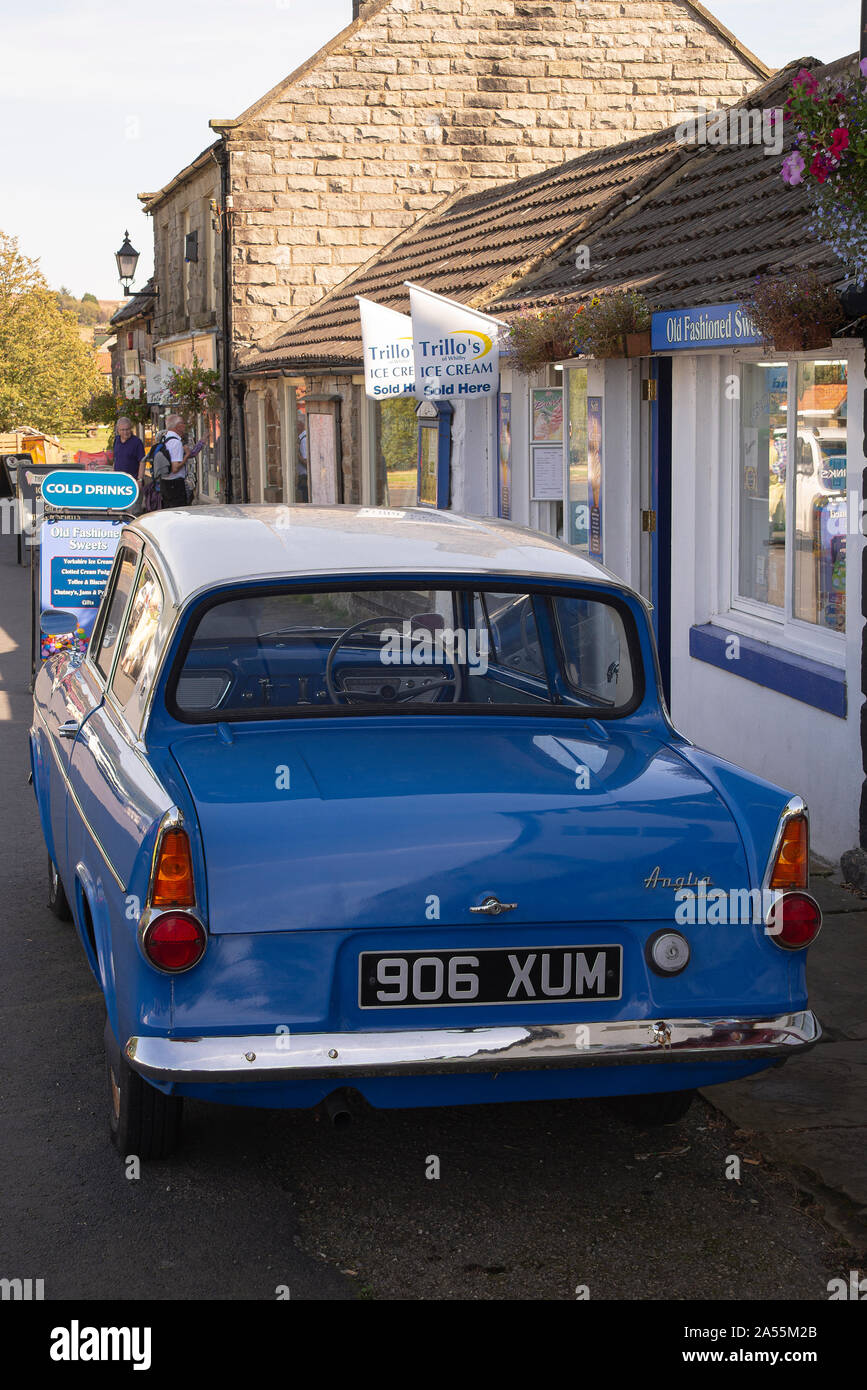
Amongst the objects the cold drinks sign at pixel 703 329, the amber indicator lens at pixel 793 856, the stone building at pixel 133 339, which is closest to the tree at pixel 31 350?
the stone building at pixel 133 339

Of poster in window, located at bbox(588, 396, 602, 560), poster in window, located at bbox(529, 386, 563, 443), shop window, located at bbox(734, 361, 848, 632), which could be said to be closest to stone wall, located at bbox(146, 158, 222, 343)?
poster in window, located at bbox(529, 386, 563, 443)

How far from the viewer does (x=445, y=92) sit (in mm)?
21703

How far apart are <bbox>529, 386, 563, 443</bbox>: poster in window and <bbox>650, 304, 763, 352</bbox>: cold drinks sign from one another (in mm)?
3369

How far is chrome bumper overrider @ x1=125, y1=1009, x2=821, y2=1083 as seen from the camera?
12.0ft

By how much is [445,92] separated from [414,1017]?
66.1 ft

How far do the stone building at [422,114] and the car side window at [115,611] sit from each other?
670 inches

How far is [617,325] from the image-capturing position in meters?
9.53

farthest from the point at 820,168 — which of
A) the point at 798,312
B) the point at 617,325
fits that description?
the point at 617,325

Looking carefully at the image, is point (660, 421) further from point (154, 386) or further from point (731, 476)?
point (154, 386)

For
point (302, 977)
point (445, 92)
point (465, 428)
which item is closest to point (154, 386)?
point (445, 92)

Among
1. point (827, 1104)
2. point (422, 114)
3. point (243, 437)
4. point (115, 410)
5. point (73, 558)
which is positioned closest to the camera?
point (827, 1104)

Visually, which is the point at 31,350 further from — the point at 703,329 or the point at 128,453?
the point at 703,329

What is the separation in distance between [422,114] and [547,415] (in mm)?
10726

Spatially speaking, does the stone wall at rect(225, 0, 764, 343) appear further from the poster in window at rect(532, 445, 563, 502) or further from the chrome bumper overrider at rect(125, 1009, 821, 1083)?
the chrome bumper overrider at rect(125, 1009, 821, 1083)
